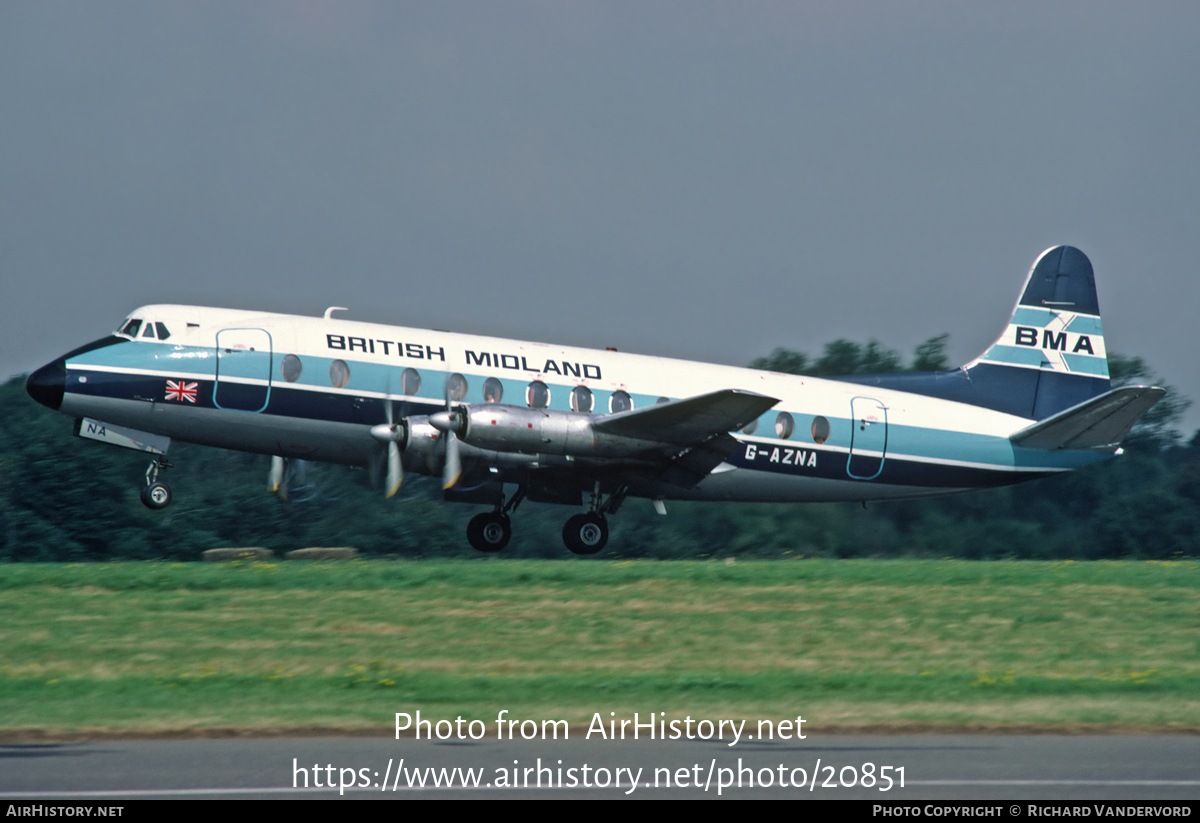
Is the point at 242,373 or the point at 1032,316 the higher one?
the point at 1032,316

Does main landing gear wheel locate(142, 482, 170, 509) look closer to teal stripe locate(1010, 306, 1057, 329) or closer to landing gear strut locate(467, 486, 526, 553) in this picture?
landing gear strut locate(467, 486, 526, 553)

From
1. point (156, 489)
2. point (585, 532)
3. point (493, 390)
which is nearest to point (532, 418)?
point (493, 390)

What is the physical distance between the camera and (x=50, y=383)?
2088 cm

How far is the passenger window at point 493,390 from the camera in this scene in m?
22.2

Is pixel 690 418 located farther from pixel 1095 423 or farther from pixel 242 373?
pixel 1095 423

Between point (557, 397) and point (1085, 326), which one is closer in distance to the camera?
point (557, 397)

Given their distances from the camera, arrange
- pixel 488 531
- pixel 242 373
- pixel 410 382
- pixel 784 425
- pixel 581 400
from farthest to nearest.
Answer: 1. pixel 784 425
2. pixel 488 531
3. pixel 581 400
4. pixel 410 382
5. pixel 242 373

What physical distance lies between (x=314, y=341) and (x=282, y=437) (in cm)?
169

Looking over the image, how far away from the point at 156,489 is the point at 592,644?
9.38 metres

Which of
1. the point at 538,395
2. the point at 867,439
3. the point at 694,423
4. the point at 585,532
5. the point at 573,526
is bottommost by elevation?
the point at 585,532
